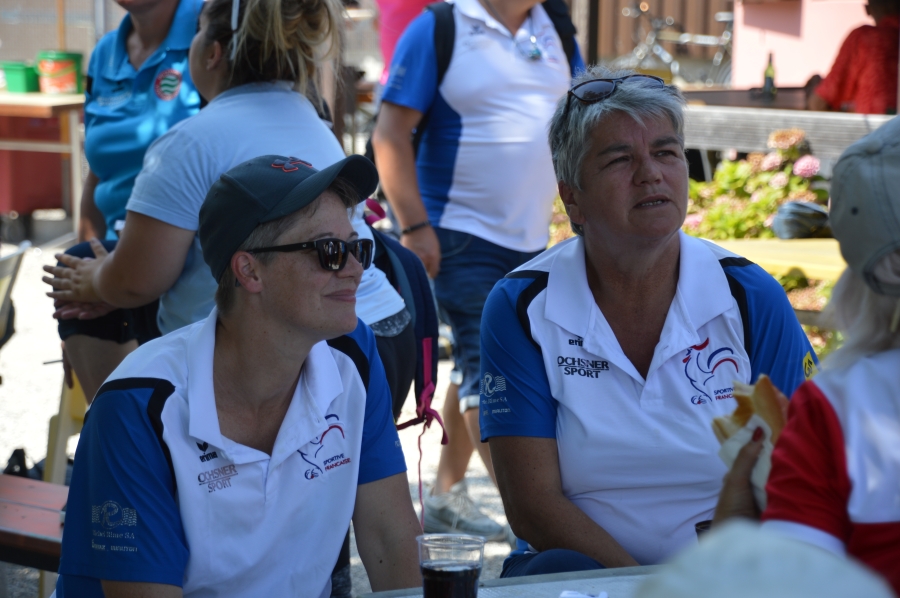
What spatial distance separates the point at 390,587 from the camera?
87.0 inches

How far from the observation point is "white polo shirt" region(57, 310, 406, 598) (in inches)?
73.9

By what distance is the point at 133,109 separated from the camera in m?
3.54

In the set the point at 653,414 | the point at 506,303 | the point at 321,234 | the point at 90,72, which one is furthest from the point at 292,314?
the point at 90,72

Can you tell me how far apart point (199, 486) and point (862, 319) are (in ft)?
3.95

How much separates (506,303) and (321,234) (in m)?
0.52

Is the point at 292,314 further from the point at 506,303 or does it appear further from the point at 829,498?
the point at 829,498

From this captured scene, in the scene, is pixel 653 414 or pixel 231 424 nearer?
pixel 231 424

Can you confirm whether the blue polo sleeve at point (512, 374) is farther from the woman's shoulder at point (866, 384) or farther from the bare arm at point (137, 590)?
the woman's shoulder at point (866, 384)

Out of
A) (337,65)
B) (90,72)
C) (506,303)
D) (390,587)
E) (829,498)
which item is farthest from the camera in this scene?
(90,72)

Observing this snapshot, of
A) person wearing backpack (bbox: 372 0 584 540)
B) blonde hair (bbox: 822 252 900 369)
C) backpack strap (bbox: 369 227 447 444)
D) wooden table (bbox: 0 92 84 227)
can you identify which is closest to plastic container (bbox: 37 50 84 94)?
wooden table (bbox: 0 92 84 227)

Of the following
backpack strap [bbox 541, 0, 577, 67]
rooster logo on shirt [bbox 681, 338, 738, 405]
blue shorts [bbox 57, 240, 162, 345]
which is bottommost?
blue shorts [bbox 57, 240, 162, 345]

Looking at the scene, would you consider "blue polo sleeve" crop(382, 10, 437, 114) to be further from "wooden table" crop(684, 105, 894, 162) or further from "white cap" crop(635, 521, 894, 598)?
"white cap" crop(635, 521, 894, 598)

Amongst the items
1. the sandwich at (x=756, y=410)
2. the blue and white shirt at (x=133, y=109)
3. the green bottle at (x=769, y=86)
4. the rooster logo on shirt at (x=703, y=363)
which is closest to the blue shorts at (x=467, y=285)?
the blue and white shirt at (x=133, y=109)

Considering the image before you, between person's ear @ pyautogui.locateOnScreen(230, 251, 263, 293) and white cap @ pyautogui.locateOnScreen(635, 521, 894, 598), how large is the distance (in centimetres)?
138
